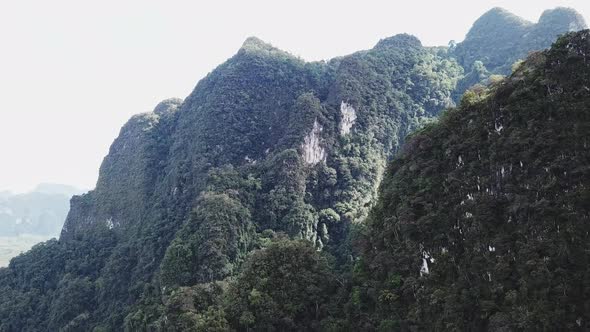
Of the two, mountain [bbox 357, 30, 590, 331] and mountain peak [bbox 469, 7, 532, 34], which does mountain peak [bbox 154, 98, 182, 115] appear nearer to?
mountain [bbox 357, 30, 590, 331]

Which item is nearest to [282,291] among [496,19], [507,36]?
[507,36]

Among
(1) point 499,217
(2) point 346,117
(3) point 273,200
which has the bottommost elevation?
(1) point 499,217

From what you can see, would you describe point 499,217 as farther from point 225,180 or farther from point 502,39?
point 502,39

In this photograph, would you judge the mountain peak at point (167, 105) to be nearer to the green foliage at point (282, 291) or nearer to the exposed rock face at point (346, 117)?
the exposed rock face at point (346, 117)

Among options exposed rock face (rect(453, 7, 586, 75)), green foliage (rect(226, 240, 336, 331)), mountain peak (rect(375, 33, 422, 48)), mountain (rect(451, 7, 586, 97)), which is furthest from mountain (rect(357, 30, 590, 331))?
mountain peak (rect(375, 33, 422, 48))

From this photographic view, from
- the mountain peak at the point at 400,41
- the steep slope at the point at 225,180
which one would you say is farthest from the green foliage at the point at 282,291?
the mountain peak at the point at 400,41

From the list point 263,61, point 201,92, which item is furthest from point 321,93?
point 201,92
